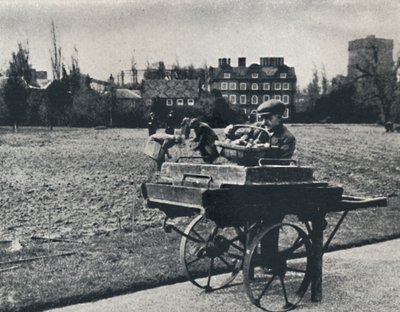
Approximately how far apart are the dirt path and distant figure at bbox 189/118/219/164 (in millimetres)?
1596

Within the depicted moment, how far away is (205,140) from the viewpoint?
600 cm

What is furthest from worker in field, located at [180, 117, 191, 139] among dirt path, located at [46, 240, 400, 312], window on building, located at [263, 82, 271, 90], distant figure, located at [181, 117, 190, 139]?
window on building, located at [263, 82, 271, 90]

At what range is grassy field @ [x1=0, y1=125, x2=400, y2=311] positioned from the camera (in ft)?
22.2

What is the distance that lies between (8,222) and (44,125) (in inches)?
710

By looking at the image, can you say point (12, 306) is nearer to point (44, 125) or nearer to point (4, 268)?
point (4, 268)

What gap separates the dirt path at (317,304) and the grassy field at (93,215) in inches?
14.5

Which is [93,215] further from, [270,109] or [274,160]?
→ [274,160]

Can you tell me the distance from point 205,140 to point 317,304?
2.21 meters

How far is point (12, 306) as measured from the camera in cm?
583

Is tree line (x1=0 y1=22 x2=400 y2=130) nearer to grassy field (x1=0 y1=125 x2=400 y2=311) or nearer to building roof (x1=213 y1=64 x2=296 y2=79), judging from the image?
building roof (x1=213 y1=64 x2=296 y2=79)

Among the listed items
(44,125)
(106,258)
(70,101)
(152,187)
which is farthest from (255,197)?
(70,101)

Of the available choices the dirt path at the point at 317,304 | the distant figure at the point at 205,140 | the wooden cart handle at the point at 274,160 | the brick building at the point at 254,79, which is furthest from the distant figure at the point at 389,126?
the distant figure at the point at 205,140

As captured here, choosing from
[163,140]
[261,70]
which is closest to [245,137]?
[163,140]

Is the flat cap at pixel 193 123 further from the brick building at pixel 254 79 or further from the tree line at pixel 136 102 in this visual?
the brick building at pixel 254 79
